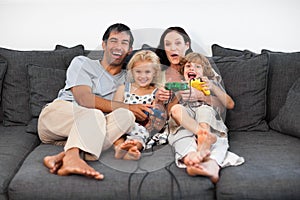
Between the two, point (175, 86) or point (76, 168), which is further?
point (175, 86)

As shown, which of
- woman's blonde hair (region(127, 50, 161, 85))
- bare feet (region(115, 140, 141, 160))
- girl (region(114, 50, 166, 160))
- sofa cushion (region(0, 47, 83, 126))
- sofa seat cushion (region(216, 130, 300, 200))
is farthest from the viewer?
sofa cushion (region(0, 47, 83, 126))

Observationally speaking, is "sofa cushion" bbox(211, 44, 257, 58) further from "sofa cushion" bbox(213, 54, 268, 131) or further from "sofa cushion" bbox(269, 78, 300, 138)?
"sofa cushion" bbox(269, 78, 300, 138)

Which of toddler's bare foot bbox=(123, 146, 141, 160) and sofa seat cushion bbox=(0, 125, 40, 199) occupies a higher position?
toddler's bare foot bbox=(123, 146, 141, 160)

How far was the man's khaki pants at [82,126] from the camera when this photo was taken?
2189 millimetres

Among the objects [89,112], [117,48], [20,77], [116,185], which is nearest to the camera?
[116,185]

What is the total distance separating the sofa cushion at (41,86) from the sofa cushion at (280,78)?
119 cm

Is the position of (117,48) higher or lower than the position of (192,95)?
higher

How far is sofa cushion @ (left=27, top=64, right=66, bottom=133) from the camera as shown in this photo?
267 cm

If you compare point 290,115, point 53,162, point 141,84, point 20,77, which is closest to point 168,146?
point 141,84

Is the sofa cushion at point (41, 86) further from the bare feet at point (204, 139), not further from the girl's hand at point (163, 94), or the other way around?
the bare feet at point (204, 139)

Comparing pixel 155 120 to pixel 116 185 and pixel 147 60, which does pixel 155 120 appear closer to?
pixel 147 60

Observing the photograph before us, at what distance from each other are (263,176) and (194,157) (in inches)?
12.0

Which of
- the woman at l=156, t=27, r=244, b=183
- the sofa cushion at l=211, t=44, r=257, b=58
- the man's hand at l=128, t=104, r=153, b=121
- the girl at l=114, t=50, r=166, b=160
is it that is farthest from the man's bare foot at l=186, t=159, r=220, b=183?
the sofa cushion at l=211, t=44, r=257, b=58

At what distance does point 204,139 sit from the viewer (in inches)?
87.4
